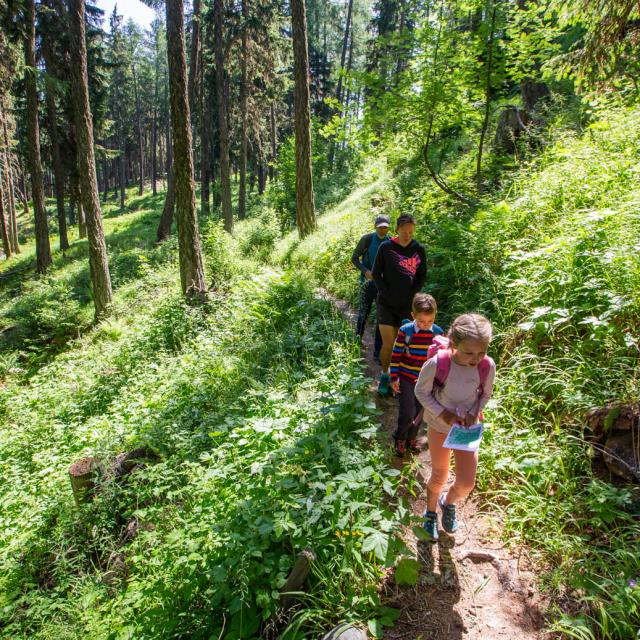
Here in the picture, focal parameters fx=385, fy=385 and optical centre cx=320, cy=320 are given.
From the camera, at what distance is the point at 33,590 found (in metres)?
3.92

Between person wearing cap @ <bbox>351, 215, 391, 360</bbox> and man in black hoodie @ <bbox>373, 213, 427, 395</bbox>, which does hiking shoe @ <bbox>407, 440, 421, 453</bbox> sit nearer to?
man in black hoodie @ <bbox>373, 213, 427, 395</bbox>

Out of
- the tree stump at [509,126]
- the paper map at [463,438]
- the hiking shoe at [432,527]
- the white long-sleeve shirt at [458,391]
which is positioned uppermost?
the tree stump at [509,126]

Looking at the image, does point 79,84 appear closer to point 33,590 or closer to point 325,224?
point 325,224

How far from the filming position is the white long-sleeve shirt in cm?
269

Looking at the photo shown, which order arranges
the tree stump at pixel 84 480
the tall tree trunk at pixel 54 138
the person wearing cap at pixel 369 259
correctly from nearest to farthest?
the tree stump at pixel 84 480
the person wearing cap at pixel 369 259
the tall tree trunk at pixel 54 138

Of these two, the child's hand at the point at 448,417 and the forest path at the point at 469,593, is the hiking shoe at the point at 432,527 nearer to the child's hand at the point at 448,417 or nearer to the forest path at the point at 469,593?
the forest path at the point at 469,593

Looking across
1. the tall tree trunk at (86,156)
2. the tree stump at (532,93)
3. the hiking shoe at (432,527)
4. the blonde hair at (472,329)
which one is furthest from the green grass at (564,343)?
the tall tree trunk at (86,156)

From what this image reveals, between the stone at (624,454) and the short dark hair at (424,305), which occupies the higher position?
the short dark hair at (424,305)

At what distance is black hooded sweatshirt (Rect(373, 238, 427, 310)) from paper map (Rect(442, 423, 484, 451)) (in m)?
2.12

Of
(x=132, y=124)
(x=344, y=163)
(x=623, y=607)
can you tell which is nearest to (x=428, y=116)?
(x=623, y=607)

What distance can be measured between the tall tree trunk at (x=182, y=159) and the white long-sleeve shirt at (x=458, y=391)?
7.82m

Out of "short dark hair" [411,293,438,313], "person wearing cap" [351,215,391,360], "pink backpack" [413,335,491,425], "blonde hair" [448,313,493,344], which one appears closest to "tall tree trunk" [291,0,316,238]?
"person wearing cap" [351,215,391,360]

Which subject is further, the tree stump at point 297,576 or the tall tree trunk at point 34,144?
the tall tree trunk at point 34,144

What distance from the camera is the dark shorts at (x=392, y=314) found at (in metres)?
4.66
